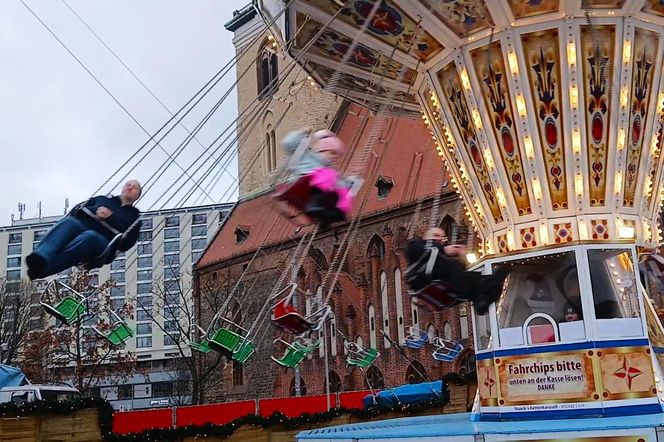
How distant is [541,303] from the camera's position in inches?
399

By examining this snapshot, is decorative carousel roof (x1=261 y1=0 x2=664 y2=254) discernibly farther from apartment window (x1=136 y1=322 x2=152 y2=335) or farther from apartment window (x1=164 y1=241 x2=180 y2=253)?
apartment window (x1=164 y1=241 x2=180 y2=253)

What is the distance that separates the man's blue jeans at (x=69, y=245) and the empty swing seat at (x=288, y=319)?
4.50m

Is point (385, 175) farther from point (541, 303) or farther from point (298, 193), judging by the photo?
point (298, 193)

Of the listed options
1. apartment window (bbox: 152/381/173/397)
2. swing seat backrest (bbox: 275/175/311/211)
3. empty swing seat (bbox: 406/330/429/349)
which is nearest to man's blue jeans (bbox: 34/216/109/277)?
swing seat backrest (bbox: 275/175/311/211)

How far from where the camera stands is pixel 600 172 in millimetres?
9695

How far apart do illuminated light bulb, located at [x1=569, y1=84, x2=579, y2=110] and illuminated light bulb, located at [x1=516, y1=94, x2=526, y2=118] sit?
560 mm

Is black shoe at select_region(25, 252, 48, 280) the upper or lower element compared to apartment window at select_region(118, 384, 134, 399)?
lower

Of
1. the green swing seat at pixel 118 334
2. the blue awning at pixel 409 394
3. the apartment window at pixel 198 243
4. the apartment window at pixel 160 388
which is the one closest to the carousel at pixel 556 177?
the green swing seat at pixel 118 334

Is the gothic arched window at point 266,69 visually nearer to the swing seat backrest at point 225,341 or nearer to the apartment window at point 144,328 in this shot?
the swing seat backrest at point 225,341

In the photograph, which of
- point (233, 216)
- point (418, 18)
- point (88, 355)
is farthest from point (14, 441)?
point (233, 216)

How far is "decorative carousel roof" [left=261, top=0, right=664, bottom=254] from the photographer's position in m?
9.55

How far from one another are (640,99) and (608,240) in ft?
6.10

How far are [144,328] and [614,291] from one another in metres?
82.8

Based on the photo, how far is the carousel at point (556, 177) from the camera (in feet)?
30.5
